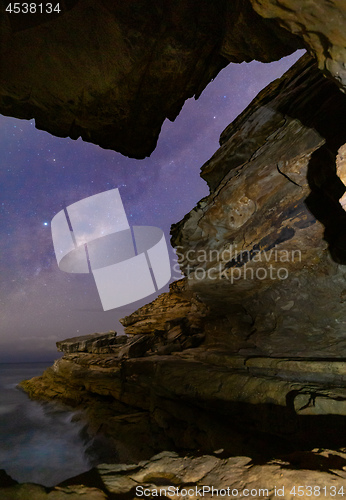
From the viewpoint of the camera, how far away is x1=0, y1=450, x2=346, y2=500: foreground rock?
1.79m

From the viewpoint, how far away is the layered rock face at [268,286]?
477 cm

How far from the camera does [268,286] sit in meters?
7.20

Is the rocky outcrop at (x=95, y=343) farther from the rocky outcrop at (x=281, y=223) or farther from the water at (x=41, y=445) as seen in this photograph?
the rocky outcrop at (x=281, y=223)

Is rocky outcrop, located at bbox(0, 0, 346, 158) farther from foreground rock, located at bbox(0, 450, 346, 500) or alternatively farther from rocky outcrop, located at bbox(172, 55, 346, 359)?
foreground rock, located at bbox(0, 450, 346, 500)

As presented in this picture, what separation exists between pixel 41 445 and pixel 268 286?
11767 millimetres

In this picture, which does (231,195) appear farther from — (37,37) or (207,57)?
(37,37)

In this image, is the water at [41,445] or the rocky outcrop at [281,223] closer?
the rocky outcrop at [281,223]

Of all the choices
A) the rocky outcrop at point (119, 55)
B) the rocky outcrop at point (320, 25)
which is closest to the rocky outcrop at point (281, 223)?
the rocky outcrop at point (119, 55)

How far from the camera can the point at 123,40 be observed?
271 inches

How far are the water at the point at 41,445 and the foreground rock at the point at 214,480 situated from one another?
8.06 meters

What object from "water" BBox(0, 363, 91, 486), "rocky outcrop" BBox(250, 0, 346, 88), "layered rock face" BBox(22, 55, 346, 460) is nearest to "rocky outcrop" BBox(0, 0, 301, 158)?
"layered rock face" BBox(22, 55, 346, 460)

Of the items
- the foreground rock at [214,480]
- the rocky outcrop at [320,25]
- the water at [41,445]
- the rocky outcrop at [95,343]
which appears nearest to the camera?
the foreground rock at [214,480]

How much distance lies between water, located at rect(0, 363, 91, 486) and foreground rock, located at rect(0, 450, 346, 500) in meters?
8.06

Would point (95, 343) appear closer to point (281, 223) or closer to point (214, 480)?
point (281, 223)
